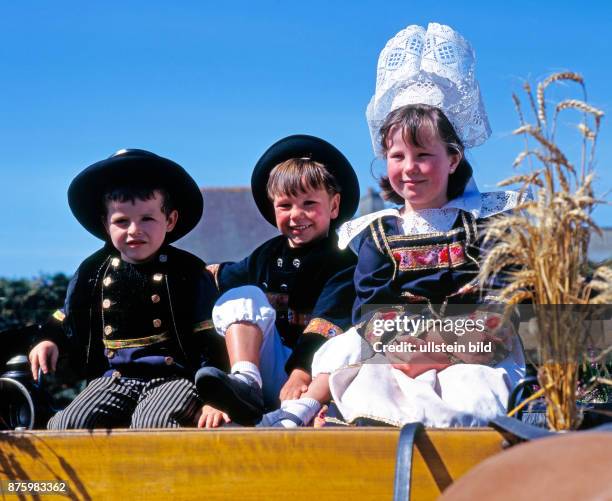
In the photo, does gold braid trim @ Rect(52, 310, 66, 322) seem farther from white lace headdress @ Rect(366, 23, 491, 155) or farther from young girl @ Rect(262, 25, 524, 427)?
white lace headdress @ Rect(366, 23, 491, 155)

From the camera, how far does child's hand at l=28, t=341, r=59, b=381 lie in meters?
3.37

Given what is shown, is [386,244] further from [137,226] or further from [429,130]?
[137,226]

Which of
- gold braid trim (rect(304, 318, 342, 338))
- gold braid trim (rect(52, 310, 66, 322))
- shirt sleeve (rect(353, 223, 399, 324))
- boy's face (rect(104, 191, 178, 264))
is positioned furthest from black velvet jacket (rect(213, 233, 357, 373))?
gold braid trim (rect(52, 310, 66, 322))

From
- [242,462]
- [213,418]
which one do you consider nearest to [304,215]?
[213,418]

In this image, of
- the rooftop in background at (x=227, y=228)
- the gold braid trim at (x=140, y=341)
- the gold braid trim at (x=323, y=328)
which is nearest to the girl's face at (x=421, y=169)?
the gold braid trim at (x=323, y=328)

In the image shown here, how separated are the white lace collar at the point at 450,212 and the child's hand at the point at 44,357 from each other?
1.27 meters

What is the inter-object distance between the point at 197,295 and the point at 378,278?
77 cm

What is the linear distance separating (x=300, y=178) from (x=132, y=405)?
119 centimetres

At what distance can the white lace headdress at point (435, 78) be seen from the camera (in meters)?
3.38

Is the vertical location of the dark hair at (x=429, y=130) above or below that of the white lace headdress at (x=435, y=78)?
below

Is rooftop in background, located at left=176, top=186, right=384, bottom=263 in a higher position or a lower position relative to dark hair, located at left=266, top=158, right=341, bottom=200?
higher

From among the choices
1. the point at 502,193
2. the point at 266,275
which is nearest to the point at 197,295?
the point at 266,275

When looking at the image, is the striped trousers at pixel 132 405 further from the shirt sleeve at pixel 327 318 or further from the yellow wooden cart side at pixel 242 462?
the yellow wooden cart side at pixel 242 462

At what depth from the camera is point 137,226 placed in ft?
11.4
